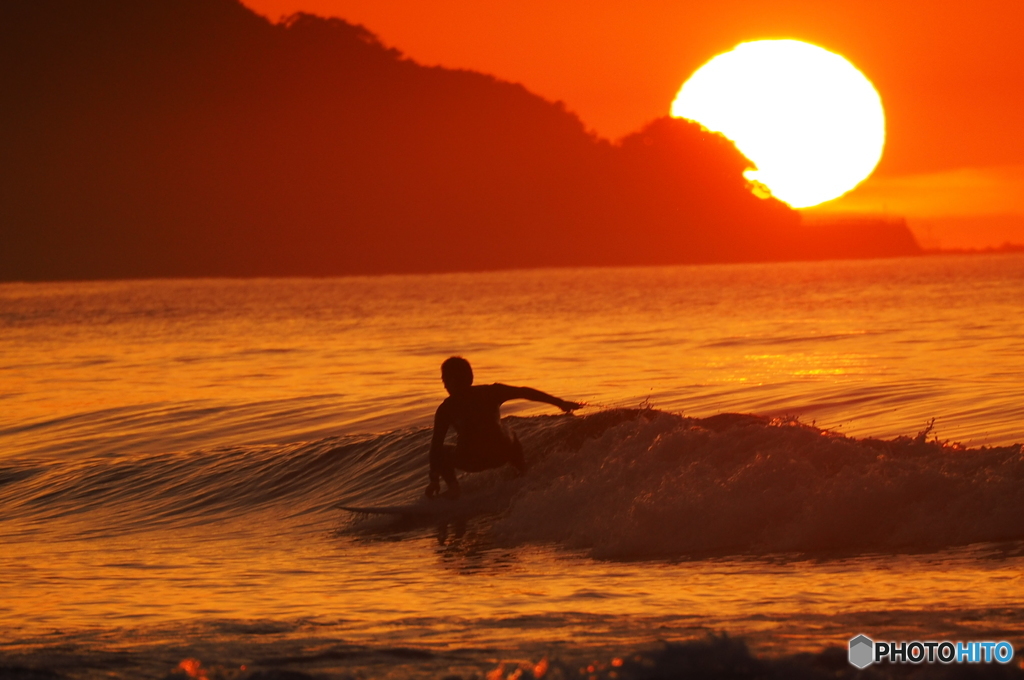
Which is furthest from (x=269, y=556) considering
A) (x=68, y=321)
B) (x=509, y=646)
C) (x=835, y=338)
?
(x=68, y=321)

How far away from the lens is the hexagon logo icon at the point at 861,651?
233 inches

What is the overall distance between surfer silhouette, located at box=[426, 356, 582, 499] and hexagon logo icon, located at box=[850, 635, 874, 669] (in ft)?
18.2

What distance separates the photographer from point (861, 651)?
20.0 feet

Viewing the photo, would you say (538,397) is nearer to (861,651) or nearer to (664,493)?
(664,493)

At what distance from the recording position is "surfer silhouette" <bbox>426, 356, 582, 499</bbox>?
11797 millimetres

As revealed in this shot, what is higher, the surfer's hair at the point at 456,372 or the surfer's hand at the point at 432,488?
the surfer's hair at the point at 456,372

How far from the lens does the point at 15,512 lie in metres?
15.6

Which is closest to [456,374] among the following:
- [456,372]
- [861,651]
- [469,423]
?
[456,372]

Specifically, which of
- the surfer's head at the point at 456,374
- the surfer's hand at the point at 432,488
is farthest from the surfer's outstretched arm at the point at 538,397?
the surfer's hand at the point at 432,488

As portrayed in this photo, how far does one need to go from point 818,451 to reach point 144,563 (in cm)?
669

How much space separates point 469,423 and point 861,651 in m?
6.42

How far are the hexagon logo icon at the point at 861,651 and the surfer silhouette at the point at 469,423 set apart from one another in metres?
5.55

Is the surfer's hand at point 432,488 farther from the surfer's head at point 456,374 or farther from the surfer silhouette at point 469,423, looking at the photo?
the surfer's head at point 456,374

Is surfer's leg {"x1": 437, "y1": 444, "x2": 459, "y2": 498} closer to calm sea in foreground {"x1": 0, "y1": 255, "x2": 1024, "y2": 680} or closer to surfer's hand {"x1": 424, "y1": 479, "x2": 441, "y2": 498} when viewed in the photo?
surfer's hand {"x1": 424, "y1": 479, "x2": 441, "y2": 498}
